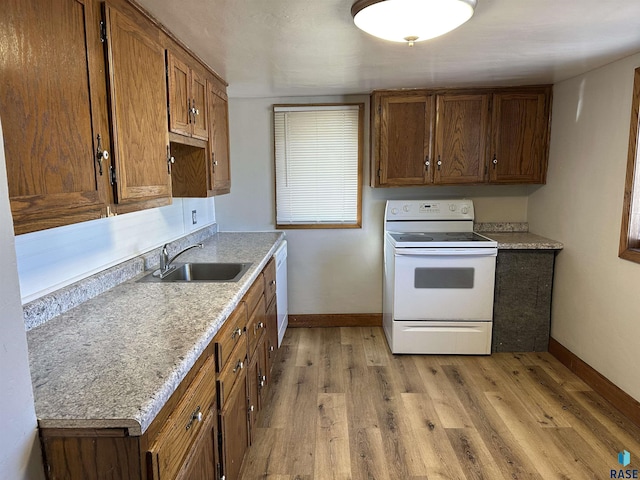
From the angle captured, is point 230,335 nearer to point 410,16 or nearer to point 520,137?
point 410,16

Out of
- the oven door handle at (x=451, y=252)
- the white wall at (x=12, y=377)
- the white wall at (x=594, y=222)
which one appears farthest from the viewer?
the oven door handle at (x=451, y=252)

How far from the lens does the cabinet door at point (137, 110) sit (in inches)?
56.8

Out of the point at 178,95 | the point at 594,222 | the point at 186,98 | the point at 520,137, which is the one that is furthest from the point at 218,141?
the point at 594,222

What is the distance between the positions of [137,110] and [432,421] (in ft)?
7.42

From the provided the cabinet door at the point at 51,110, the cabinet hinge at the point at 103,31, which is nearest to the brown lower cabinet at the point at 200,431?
the cabinet door at the point at 51,110

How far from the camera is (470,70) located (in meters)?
2.71

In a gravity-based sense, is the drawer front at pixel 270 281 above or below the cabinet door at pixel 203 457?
above

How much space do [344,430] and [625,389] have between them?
1707 millimetres

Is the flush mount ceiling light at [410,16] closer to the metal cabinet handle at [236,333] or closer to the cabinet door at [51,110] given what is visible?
the cabinet door at [51,110]

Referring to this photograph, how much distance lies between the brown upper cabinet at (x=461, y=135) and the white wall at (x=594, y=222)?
0.53 feet

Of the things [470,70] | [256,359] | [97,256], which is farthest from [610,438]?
[97,256]

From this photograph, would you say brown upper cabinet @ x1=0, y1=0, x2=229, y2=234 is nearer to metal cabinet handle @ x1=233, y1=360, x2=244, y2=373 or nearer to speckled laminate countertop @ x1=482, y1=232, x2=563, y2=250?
metal cabinet handle @ x1=233, y1=360, x2=244, y2=373

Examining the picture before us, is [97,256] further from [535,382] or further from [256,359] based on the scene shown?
[535,382]

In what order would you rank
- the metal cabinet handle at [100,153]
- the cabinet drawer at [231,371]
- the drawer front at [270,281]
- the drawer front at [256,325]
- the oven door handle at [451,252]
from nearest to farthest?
the metal cabinet handle at [100,153]
the cabinet drawer at [231,371]
the drawer front at [256,325]
the drawer front at [270,281]
the oven door handle at [451,252]
